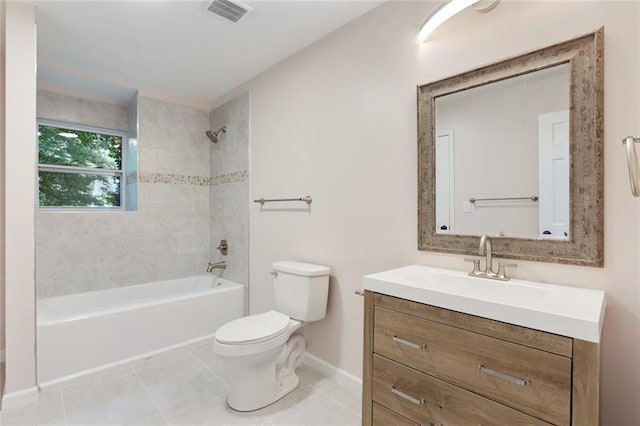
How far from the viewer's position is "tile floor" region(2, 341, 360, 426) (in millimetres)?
1800

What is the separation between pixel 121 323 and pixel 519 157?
2.82 metres

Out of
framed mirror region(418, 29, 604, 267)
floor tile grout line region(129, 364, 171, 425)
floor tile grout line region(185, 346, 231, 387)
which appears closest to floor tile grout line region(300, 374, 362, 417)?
floor tile grout line region(185, 346, 231, 387)

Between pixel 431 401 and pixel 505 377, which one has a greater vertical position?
pixel 505 377

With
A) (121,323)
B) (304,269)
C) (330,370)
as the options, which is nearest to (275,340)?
(304,269)

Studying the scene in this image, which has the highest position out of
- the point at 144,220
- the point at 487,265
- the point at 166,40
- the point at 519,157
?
the point at 166,40

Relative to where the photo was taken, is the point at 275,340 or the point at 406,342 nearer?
the point at 406,342

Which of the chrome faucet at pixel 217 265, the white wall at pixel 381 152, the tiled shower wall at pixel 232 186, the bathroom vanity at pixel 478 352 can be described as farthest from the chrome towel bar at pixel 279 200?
the bathroom vanity at pixel 478 352

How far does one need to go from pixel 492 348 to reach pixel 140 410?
194 centimetres

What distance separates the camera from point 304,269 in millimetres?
2184

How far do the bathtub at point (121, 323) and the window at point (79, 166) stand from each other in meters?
0.97

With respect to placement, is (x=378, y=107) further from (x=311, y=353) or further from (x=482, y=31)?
(x=311, y=353)

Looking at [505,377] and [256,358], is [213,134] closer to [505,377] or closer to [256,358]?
[256,358]

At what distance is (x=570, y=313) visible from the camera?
3.10 feet

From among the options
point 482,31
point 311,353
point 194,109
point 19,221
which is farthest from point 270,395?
point 194,109
